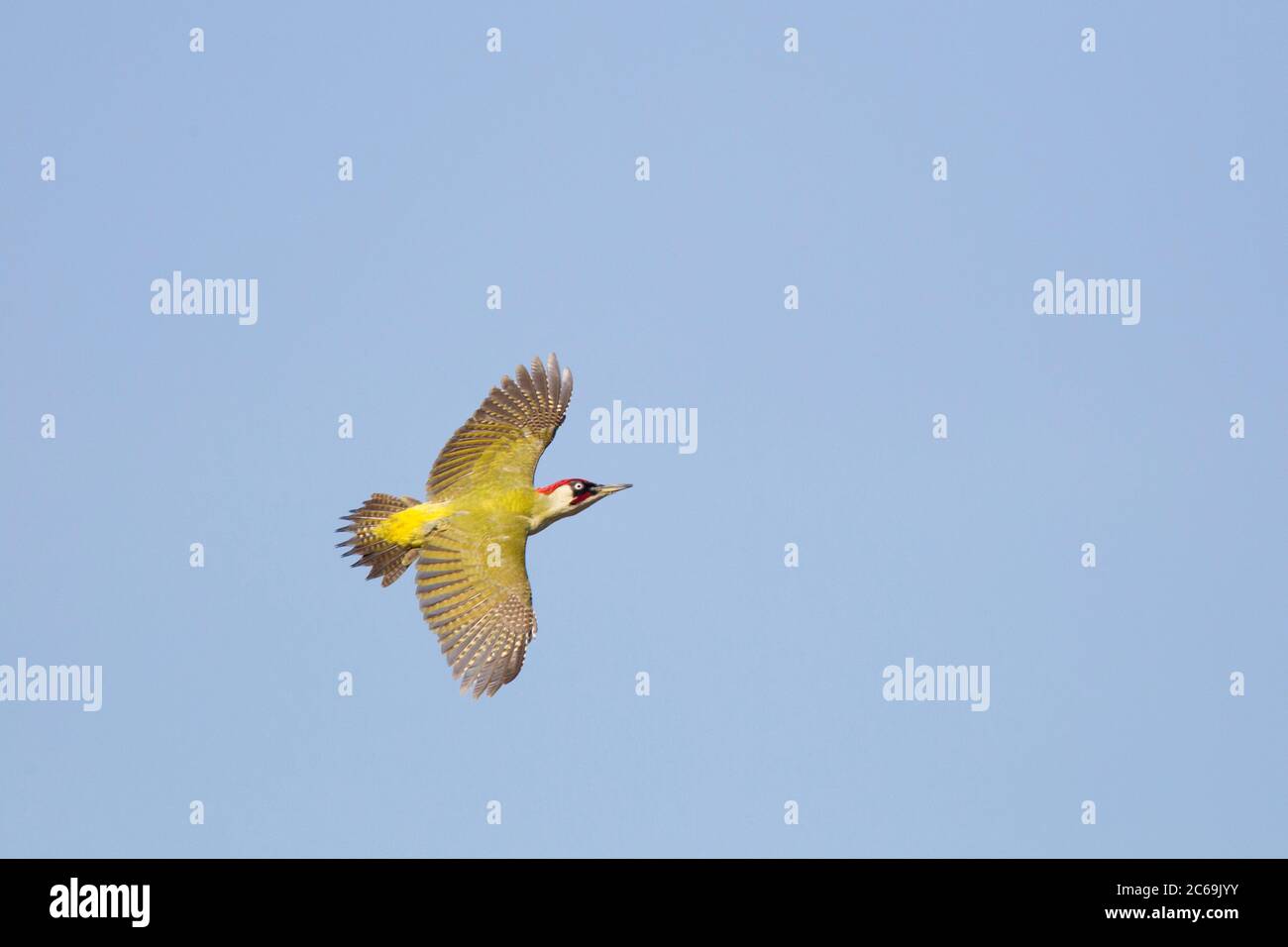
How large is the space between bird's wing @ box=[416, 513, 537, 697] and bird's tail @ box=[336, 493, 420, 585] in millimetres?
351

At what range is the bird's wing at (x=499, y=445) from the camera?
84.8 ft

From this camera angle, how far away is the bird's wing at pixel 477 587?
25531mm

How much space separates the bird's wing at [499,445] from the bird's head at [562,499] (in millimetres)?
281

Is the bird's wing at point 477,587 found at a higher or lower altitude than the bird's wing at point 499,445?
lower

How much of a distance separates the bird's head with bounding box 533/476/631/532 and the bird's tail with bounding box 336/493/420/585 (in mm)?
1553

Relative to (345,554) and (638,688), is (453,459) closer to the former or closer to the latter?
(345,554)

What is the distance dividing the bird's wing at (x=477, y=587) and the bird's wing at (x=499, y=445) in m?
0.49

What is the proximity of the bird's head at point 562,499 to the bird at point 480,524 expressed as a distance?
1 centimetres

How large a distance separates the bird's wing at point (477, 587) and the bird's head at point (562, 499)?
1.06 ft

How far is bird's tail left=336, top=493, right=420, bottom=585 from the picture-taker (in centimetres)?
2586

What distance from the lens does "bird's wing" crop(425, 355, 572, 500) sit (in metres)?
25.9

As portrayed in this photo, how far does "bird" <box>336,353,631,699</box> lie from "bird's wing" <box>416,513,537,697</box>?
0.01 metres

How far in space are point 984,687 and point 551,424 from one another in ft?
44.6

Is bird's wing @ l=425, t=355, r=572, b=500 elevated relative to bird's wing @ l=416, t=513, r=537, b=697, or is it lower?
elevated
